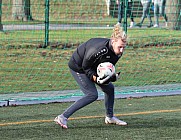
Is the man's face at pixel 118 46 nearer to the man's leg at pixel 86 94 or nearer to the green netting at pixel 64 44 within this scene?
the man's leg at pixel 86 94

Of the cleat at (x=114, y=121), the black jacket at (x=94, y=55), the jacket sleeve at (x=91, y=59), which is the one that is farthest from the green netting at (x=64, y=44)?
the jacket sleeve at (x=91, y=59)

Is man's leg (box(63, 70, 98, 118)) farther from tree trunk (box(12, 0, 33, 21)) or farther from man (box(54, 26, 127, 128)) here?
tree trunk (box(12, 0, 33, 21))

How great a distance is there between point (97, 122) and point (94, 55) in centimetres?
121

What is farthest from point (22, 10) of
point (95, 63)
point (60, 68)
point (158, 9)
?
point (95, 63)

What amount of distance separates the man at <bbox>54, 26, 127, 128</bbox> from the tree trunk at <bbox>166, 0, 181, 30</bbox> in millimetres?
9109

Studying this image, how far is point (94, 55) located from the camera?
6961 mm

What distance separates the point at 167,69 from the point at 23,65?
3271mm

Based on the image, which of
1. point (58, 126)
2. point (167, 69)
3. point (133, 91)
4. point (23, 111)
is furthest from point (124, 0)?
point (58, 126)

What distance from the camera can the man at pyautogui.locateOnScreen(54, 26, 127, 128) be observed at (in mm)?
6957

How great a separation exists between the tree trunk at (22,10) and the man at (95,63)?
329 inches

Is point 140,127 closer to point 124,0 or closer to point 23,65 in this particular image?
point 23,65

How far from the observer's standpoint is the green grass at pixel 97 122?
696 centimetres

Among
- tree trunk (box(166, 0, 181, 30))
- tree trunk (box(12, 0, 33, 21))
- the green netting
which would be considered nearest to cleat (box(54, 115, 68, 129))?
the green netting

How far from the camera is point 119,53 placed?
6965 mm
